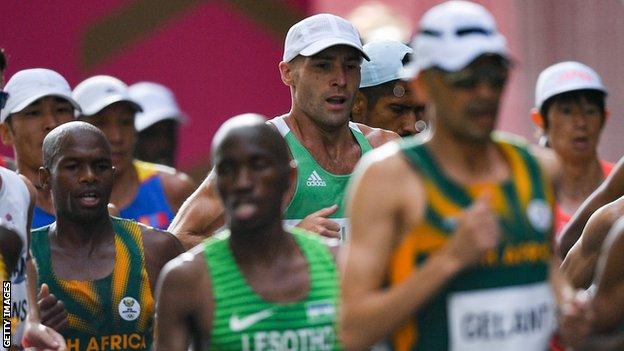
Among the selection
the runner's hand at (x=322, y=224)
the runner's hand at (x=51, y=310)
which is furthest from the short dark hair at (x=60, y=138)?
the runner's hand at (x=322, y=224)

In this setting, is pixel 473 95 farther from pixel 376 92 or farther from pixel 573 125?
pixel 573 125

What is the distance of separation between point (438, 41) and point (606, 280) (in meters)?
1.30

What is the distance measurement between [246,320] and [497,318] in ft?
3.13

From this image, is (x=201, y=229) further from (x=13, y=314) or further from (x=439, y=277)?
(x=439, y=277)

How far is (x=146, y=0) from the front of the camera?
15016 mm

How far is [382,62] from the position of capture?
31.8 ft

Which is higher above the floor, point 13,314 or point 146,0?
point 146,0

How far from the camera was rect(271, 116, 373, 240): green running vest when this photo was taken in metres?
8.07

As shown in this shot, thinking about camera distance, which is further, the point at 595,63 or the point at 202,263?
the point at 595,63

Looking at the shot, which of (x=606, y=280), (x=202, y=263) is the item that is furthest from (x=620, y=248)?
(x=202, y=263)

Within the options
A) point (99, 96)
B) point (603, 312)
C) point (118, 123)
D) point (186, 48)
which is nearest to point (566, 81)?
point (118, 123)

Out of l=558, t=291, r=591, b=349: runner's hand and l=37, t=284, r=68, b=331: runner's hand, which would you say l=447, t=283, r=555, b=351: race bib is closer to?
l=558, t=291, r=591, b=349: runner's hand

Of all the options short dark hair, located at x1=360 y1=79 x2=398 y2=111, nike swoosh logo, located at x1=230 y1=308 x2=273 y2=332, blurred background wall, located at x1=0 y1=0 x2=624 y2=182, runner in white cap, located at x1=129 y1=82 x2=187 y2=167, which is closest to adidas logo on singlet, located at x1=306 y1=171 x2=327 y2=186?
short dark hair, located at x1=360 y1=79 x2=398 y2=111

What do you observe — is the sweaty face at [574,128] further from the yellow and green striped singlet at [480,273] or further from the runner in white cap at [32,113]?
the yellow and green striped singlet at [480,273]
